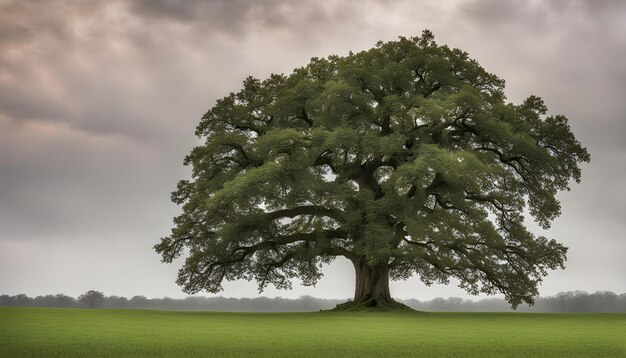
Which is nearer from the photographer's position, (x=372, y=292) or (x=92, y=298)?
(x=372, y=292)

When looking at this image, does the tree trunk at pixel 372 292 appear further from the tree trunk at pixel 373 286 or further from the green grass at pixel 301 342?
the green grass at pixel 301 342

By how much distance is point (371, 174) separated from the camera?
146 feet

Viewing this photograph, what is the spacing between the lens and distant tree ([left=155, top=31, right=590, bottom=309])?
39094 millimetres

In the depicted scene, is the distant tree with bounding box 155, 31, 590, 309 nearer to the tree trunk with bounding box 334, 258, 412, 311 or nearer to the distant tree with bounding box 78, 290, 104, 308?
the tree trunk with bounding box 334, 258, 412, 311

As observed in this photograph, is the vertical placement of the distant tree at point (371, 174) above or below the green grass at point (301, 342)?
above

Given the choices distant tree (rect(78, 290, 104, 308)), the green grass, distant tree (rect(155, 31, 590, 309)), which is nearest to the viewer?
the green grass

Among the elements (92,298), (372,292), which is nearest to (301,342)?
(372,292)

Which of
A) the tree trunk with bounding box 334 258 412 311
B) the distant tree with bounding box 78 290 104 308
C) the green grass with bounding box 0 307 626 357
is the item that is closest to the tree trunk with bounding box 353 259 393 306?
the tree trunk with bounding box 334 258 412 311

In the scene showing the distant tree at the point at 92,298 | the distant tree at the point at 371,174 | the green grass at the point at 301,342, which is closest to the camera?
the green grass at the point at 301,342

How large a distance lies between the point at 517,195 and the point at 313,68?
629 inches

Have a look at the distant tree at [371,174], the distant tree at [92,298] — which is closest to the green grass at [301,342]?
the distant tree at [371,174]

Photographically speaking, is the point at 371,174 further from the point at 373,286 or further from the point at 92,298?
the point at 92,298

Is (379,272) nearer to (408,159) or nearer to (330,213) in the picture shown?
(330,213)

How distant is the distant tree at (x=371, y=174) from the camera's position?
39.1 meters
